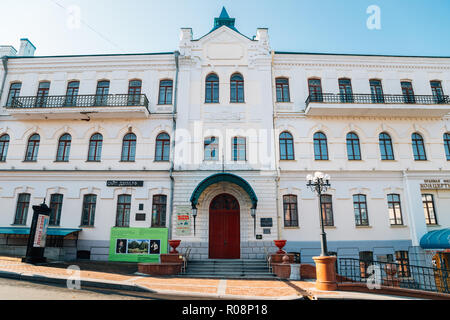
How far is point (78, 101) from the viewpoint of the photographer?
17.6 m

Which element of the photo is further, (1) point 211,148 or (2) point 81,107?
(2) point 81,107

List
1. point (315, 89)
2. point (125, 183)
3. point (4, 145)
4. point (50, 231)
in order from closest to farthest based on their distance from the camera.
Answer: point (50, 231)
point (125, 183)
point (4, 145)
point (315, 89)

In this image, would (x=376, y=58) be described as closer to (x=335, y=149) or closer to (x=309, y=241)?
(x=335, y=149)

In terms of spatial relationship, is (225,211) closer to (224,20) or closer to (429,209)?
(429,209)

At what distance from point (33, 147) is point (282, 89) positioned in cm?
1730

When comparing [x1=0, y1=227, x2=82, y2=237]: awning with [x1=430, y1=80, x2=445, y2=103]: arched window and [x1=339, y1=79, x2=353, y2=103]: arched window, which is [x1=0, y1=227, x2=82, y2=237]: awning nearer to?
[x1=339, y1=79, x2=353, y2=103]: arched window

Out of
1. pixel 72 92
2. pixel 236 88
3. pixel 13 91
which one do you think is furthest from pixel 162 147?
pixel 13 91

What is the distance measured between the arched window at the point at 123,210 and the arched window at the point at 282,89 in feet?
39.1

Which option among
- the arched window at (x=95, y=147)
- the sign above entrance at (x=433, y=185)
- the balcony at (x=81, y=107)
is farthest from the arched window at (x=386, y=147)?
the arched window at (x=95, y=147)

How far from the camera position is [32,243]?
42.3 feet

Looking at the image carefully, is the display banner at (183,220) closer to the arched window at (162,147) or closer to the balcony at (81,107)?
the arched window at (162,147)

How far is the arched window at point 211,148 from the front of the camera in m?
16.6

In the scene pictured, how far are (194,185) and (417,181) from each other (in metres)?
13.9
